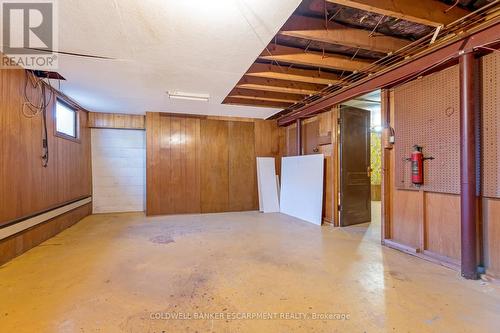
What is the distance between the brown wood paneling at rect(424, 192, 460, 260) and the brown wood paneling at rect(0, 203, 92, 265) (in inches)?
186

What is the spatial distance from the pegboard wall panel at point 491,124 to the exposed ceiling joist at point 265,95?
2700mm

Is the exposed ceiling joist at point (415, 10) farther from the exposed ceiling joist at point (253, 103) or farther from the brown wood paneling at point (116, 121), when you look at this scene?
the brown wood paneling at point (116, 121)

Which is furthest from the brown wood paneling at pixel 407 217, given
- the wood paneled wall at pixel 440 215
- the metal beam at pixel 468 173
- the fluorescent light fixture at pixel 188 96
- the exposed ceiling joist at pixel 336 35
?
the fluorescent light fixture at pixel 188 96

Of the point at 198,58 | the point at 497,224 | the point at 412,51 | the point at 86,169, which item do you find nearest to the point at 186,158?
the point at 86,169

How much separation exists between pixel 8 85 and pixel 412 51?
461cm

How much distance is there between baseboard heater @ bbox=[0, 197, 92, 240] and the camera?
269 cm

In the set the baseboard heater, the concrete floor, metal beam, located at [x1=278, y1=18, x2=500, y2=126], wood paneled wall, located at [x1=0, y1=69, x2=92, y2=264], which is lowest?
the concrete floor

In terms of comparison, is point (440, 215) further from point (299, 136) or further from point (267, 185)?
point (267, 185)

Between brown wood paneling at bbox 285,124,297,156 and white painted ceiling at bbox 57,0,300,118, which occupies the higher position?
white painted ceiling at bbox 57,0,300,118

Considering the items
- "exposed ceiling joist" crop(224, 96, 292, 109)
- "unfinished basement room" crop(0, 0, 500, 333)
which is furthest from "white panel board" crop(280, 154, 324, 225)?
"exposed ceiling joist" crop(224, 96, 292, 109)

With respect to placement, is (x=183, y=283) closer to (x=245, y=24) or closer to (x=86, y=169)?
(x=245, y=24)

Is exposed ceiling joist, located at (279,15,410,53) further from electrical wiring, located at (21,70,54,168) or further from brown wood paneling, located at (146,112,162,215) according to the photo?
brown wood paneling, located at (146,112,162,215)

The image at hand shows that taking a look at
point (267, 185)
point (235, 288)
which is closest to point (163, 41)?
point (235, 288)

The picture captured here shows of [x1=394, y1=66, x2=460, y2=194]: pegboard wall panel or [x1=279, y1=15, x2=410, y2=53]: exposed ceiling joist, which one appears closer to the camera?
[x1=279, y1=15, x2=410, y2=53]: exposed ceiling joist
